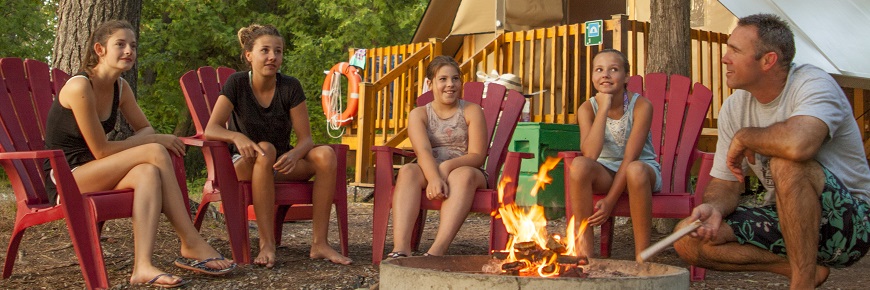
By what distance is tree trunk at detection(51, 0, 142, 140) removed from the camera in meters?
5.36

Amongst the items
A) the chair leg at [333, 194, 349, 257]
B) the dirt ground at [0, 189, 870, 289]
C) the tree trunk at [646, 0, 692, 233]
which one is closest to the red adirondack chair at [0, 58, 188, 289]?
the dirt ground at [0, 189, 870, 289]

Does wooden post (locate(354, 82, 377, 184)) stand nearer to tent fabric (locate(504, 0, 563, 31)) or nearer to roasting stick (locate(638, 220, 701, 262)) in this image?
tent fabric (locate(504, 0, 563, 31))

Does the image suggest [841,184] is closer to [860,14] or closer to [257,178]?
[257,178]

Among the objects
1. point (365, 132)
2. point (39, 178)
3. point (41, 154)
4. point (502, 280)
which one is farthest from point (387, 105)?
point (502, 280)

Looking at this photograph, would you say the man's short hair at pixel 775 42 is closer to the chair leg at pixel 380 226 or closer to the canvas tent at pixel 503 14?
the chair leg at pixel 380 226

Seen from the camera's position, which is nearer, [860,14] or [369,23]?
[860,14]

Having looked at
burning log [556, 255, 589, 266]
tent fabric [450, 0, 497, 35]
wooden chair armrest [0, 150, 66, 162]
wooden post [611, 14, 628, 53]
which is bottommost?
burning log [556, 255, 589, 266]

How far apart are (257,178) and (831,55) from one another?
17.6 ft

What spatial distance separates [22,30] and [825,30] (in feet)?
44.9

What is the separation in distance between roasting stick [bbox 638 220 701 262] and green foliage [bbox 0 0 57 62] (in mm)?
15404

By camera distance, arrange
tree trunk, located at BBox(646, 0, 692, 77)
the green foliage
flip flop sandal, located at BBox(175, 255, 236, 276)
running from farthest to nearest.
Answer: the green foliage
tree trunk, located at BBox(646, 0, 692, 77)
flip flop sandal, located at BBox(175, 255, 236, 276)

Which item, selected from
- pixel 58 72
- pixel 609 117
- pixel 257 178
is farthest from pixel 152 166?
pixel 609 117

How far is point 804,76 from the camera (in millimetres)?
3318

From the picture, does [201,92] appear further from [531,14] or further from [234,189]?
[531,14]
